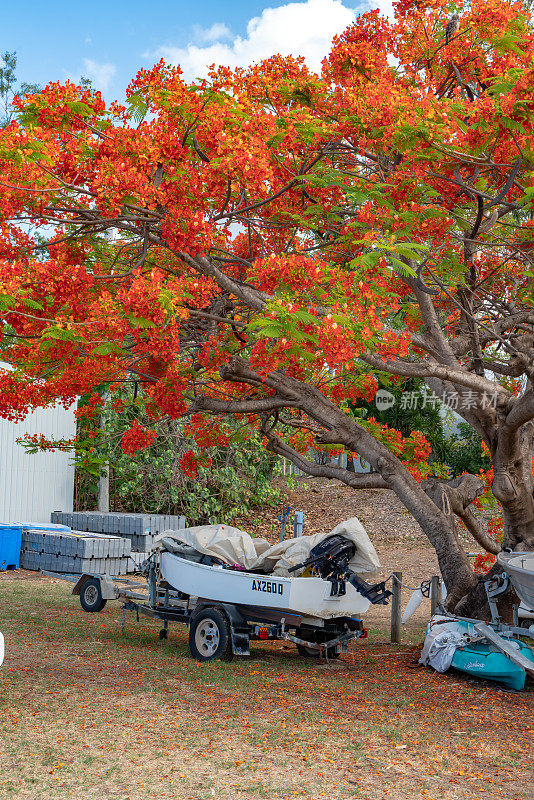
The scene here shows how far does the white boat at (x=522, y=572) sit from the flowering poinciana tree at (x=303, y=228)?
990 millimetres

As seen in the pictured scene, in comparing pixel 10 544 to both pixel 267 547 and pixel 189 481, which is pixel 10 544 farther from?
pixel 267 547

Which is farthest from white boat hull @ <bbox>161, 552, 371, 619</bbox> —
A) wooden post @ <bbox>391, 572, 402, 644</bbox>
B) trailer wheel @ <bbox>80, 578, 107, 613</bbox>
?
trailer wheel @ <bbox>80, 578, 107, 613</bbox>

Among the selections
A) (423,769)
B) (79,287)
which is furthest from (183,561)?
(423,769)

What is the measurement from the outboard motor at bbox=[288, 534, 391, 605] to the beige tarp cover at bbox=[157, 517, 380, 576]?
89mm

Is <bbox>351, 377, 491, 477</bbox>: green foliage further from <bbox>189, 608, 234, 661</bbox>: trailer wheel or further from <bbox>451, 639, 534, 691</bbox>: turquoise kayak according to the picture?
<bbox>451, 639, 534, 691</bbox>: turquoise kayak

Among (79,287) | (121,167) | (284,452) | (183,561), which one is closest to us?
(121,167)

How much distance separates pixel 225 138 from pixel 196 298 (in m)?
1.50

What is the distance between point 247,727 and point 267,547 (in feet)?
11.6

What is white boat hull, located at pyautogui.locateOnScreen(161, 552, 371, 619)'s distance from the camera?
23.9 feet

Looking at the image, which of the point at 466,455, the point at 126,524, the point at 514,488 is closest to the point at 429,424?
the point at 466,455

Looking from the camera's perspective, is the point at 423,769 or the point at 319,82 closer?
the point at 423,769

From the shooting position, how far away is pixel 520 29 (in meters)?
7.84

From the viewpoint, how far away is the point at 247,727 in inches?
215

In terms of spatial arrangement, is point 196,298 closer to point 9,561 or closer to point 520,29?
point 520,29
